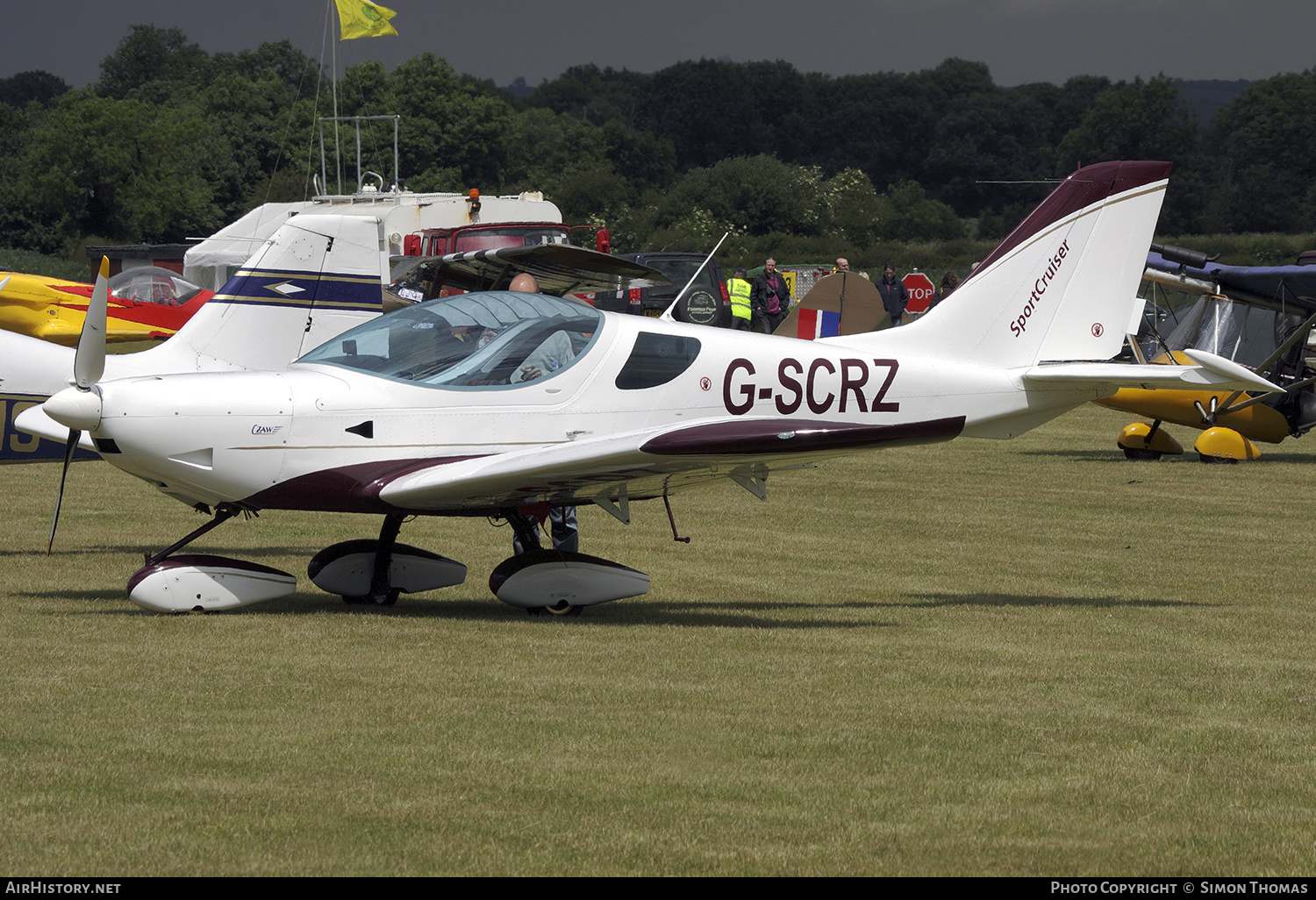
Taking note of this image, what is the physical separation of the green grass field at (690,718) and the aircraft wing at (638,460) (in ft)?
2.37

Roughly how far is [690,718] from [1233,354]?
13.0 metres

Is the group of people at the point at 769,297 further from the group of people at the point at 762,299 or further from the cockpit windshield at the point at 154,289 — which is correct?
the cockpit windshield at the point at 154,289

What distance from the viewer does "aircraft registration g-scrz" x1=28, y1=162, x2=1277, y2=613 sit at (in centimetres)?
742

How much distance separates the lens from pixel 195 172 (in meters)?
83.2

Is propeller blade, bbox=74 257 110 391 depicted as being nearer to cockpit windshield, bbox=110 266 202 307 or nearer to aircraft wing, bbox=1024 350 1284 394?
aircraft wing, bbox=1024 350 1284 394

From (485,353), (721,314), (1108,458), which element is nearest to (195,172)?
(721,314)

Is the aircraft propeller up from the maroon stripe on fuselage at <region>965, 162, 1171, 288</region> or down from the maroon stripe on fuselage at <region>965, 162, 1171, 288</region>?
down

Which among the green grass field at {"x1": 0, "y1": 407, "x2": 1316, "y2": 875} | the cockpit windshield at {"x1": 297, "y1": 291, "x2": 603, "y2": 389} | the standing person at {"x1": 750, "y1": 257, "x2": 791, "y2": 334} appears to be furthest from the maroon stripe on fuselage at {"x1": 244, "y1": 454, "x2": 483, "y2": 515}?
the standing person at {"x1": 750, "y1": 257, "x2": 791, "y2": 334}

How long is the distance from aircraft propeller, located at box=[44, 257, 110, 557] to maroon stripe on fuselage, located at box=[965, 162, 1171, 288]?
207 inches

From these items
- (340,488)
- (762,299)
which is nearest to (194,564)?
(340,488)

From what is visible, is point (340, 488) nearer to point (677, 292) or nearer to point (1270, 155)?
point (677, 292)

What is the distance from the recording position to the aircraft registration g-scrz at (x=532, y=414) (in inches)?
292
